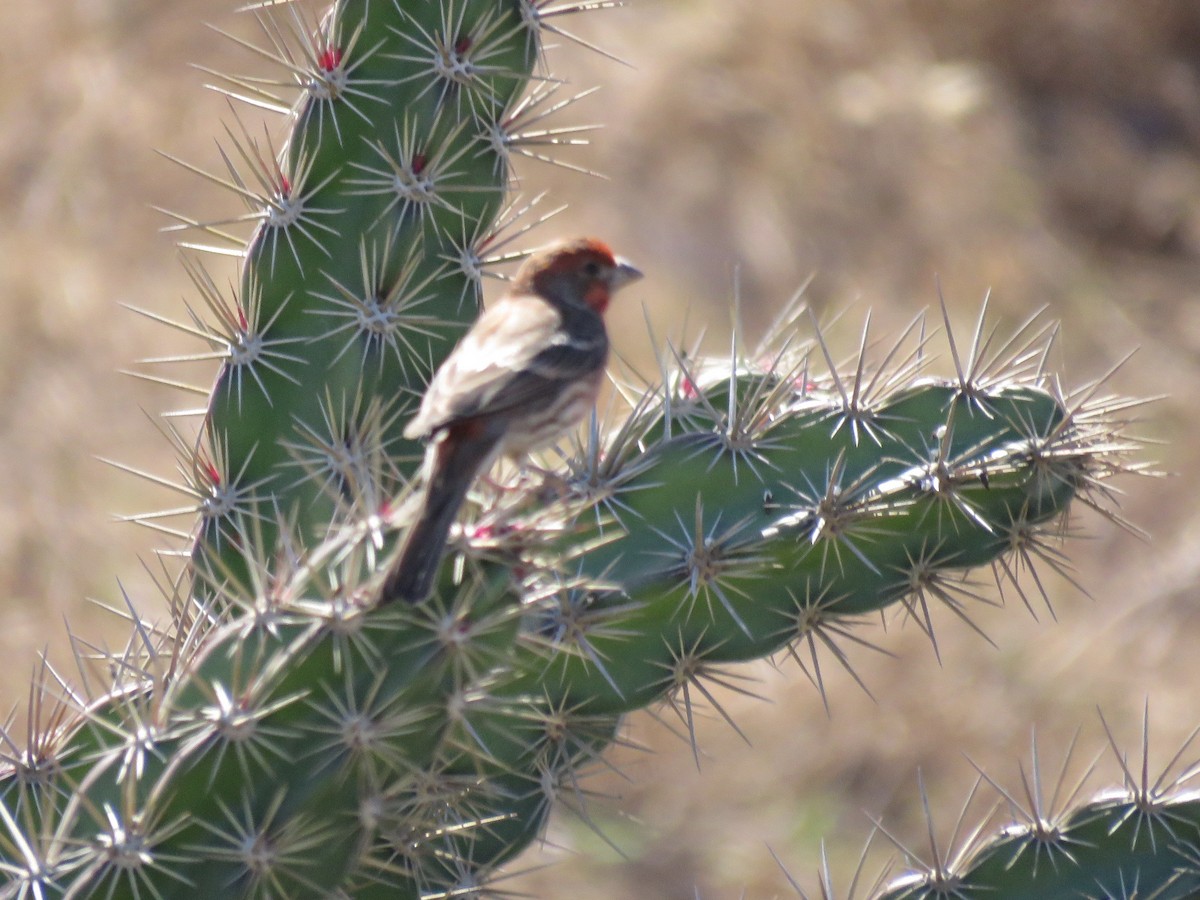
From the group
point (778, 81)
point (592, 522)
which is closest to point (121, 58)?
point (778, 81)

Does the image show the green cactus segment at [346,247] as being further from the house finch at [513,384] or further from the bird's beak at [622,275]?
the bird's beak at [622,275]

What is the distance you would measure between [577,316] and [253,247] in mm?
772

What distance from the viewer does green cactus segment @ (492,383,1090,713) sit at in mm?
2703

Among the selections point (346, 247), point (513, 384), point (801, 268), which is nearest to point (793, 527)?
point (513, 384)

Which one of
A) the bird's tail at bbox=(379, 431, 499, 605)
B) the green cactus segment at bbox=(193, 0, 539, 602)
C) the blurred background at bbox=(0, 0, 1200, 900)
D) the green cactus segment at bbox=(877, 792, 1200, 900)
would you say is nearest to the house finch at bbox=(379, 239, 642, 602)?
the bird's tail at bbox=(379, 431, 499, 605)

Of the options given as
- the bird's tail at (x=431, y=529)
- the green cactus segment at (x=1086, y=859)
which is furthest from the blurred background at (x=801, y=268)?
the bird's tail at (x=431, y=529)

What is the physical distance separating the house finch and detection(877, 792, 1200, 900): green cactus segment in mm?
1287

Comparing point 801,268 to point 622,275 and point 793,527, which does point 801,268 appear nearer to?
point 622,275

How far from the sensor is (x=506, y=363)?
8.80 ft

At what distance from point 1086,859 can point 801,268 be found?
5.85 m

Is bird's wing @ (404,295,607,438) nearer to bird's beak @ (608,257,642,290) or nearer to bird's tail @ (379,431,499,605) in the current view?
bird's tail @ (379,431,499,605)

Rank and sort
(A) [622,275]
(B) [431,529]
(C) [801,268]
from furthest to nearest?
(C) [801,268], (A) [622,275], (B) [431,529]

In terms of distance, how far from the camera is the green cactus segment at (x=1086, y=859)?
2.87m

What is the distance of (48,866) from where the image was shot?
2.10 meters
